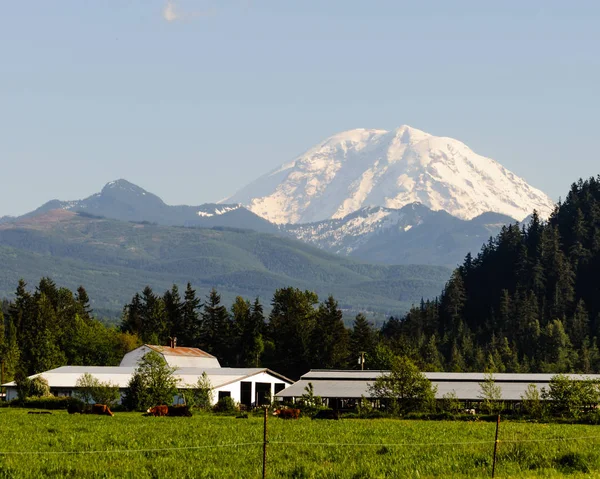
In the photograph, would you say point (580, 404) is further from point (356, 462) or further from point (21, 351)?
point (21, 351)

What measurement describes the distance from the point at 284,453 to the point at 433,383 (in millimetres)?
85904

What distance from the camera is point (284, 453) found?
5231cm

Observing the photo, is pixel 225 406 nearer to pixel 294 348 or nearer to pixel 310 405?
pixel 310 405

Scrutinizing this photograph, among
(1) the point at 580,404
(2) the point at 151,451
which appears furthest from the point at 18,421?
(1) the point at 580,404

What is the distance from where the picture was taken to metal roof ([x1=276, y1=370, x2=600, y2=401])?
12875 cm

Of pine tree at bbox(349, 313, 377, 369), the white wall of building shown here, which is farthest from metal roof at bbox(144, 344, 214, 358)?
pine tree at bbox(349, 313, 377, 369)

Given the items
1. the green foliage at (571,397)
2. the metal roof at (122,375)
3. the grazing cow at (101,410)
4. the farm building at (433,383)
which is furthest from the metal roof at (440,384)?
the grazing cow at (101,410)

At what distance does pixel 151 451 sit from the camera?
5328cm

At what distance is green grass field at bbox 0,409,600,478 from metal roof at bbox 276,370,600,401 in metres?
54.3

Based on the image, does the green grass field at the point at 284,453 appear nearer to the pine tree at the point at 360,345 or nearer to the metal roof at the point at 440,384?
the metal roof at the point at 440,384

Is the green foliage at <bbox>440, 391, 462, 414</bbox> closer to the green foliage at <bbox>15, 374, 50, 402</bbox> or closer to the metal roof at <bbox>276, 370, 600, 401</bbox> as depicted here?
the metal roof at <bbox>276, 370, 600, 401</bbox>

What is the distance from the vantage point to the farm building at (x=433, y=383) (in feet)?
420

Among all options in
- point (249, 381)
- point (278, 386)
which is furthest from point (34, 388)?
point (278, 386)

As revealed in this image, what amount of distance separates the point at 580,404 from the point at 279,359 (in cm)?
9298
